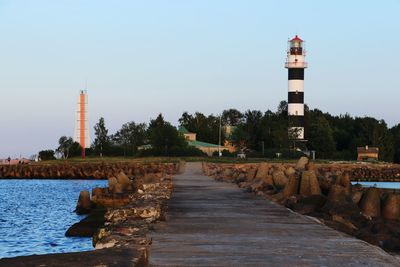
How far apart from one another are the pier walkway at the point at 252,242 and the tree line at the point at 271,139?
7784cm

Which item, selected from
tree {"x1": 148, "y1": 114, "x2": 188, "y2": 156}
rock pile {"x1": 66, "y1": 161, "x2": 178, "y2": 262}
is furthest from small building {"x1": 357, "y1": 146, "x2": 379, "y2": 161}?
rock pile {"x1": 66, "y1": 161, "x2": 178, "y2": 262}

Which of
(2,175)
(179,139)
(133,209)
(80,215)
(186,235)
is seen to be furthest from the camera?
(179,139)

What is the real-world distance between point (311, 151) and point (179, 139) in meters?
18.6

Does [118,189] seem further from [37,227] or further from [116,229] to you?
[116,229]

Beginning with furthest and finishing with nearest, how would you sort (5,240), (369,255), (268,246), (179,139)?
1. (179,139)
2. (5,240)
3. (268,246)
4. (369,255)

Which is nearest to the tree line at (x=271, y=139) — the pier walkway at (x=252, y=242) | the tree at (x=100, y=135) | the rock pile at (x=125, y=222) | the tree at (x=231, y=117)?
the tree at (x=100, y=135)

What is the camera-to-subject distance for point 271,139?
10806 centimetres

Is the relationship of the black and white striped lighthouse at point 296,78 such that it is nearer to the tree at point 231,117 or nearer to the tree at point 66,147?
the tree at point 66,147

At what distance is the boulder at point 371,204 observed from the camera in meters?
18.3

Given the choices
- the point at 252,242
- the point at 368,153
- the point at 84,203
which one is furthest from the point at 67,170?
the point at 252,242

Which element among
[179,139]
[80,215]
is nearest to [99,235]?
[80,215]

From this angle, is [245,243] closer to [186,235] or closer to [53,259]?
[186,235]

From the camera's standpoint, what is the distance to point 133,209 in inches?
550

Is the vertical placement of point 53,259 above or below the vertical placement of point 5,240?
above
